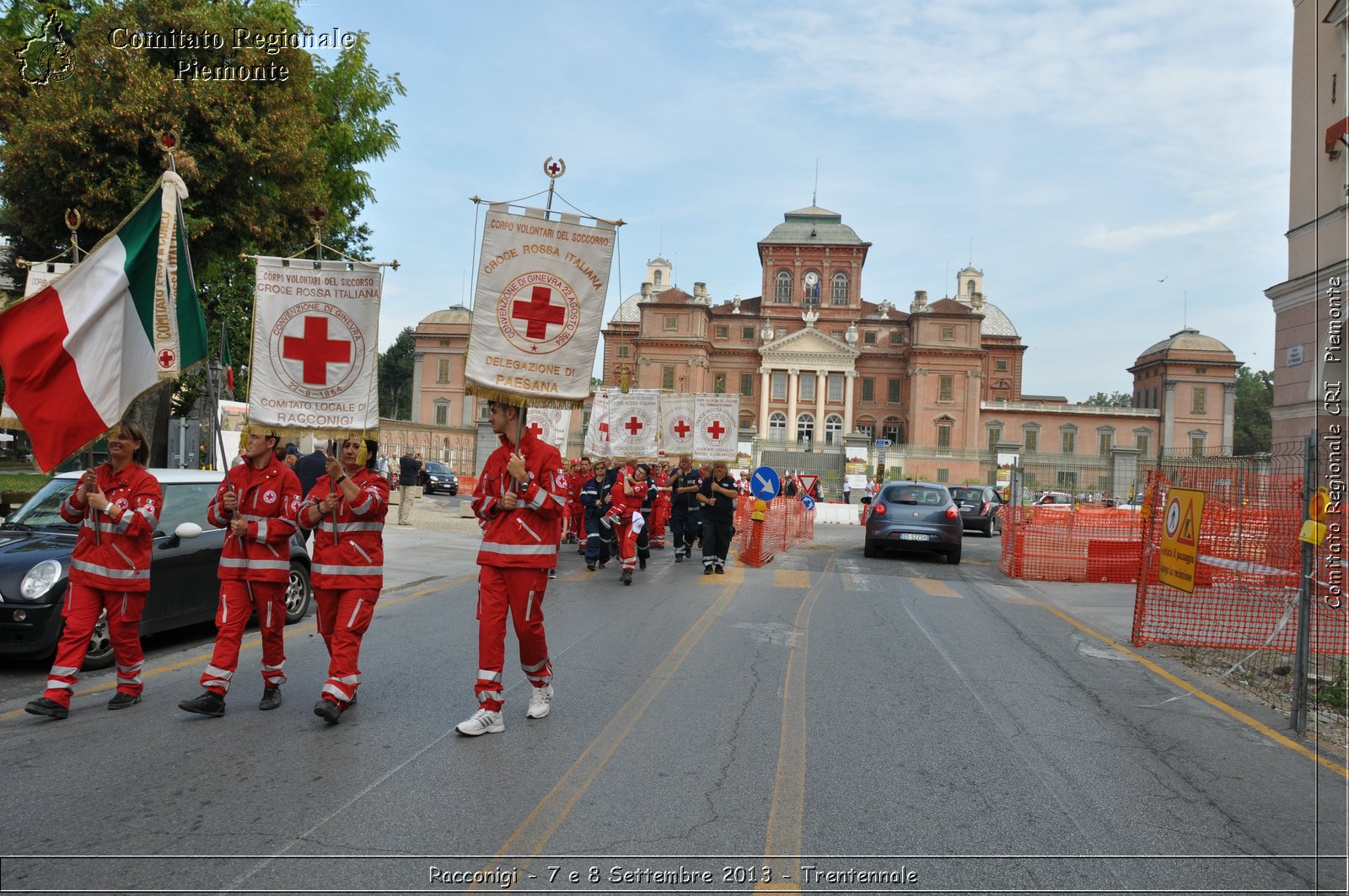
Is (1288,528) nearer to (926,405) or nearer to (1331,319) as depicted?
(1331,319)

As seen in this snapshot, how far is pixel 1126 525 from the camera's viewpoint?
69.2ft

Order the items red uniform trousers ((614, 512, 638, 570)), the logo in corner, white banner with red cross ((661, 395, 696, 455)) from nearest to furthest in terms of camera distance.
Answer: red uniform trousers ((614, 512, 638, 570)) < the logo in corner < white banner with red cross ((661, 395, 696, 455))

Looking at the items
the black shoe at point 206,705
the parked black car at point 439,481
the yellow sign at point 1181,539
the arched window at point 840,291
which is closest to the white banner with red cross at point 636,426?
the yellow sign at point 1181,539

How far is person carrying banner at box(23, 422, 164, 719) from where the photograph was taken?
6.15 m

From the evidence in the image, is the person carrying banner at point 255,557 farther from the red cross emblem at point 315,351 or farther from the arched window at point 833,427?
the arched window at point 833,427

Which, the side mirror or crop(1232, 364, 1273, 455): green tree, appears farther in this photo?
crop(1232, 364, 1273, 455): green tree

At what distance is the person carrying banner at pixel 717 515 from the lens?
15766mm

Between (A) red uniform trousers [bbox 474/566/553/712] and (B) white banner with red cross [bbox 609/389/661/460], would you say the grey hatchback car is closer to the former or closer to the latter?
(B) white banner with red cross [bbox 609/389/661/460]


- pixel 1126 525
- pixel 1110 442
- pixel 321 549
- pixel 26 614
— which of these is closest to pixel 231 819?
pixel 321 549

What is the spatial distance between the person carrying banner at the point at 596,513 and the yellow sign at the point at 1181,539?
305 inches

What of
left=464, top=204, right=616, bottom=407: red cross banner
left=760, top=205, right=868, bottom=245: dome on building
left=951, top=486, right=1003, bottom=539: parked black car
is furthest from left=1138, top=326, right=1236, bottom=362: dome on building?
left=464, top=204, right=616, bottom=407: red cross banner

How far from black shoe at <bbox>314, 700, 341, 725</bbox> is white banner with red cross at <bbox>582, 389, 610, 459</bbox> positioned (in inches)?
675

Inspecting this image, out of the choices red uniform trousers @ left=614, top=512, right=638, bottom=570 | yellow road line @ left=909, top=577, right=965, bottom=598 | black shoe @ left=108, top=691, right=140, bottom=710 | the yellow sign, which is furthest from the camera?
red uniform trousers @ left=614, top=512, right=638, bottom=570

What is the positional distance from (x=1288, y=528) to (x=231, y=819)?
11.8 metres
